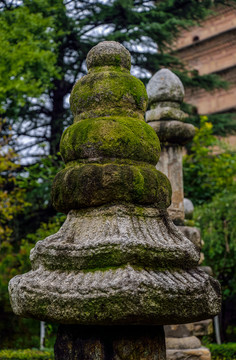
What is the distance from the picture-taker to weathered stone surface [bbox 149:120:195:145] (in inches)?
210

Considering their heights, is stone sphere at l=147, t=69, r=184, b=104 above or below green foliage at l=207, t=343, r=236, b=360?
above

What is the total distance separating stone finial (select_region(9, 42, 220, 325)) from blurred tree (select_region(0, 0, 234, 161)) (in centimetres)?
671

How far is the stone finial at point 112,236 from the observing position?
227 cm

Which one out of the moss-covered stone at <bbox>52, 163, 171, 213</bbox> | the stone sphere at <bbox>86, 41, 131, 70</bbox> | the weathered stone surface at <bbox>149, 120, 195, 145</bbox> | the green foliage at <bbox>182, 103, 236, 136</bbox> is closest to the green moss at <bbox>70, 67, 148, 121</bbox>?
the stone sphere at <bbox>86, 41, 131, 70</bbox>

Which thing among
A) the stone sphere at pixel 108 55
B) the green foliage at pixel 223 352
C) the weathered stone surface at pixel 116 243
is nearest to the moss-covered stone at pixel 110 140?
the weathered stone surface at pixel 116 243

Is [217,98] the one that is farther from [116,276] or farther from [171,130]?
[116,276]

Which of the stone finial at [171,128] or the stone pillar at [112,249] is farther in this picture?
the stone finial at [171,128]

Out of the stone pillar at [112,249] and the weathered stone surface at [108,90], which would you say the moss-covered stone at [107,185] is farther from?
the weathered stone surface at [108,90]

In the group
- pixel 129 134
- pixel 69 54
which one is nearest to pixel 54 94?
pixel 69 54

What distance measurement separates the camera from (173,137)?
5.38 meters

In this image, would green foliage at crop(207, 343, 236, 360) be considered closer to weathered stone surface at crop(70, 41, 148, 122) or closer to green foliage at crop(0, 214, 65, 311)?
green foliage at crop(0, 214, 65, 311)

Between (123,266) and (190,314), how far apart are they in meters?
0.48

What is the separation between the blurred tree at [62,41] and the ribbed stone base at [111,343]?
7.54 metres

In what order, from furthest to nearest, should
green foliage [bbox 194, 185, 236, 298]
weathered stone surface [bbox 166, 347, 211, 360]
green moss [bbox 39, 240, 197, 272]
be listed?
green foliage [bbox 194, 185, 236, 298] < weathered stone surface [bbox 166, 347, 211, 360] < green moss [bbox 39, 240, 197, 272]
